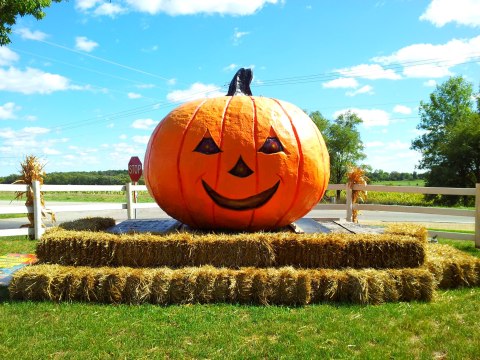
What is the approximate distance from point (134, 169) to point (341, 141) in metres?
31.6

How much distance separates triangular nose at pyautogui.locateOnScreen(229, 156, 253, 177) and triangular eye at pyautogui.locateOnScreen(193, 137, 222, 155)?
28 centimetres

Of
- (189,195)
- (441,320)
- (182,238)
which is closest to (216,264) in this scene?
(182,238)

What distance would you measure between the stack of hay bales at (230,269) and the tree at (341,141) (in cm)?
3804

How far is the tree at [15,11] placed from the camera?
12.1 m

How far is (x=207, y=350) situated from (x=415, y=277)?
2631 millimetres

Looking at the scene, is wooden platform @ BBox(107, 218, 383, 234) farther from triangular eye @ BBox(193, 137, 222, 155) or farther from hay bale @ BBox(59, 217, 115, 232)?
triangular eye @ BBox(193, 137, 222, 155)

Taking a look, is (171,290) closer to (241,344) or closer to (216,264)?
(216,264)

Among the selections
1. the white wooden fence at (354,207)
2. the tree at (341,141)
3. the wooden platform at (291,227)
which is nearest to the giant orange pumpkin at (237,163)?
the wooden platform at (291,227)

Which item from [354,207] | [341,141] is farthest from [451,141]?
[354,207]

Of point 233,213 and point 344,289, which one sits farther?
point 233,213

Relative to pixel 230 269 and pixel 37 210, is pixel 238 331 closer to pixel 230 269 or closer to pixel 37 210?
pixel 230 269

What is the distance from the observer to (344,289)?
4.48 metres

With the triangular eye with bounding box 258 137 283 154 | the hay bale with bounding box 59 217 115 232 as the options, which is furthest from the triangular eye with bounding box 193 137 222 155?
the hay bale with bounding box 59 217 115 232

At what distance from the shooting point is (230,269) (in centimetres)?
464
